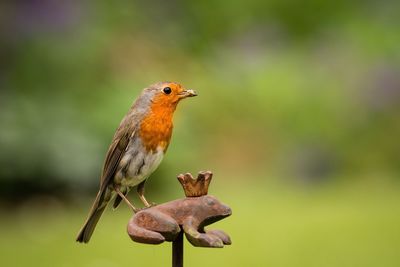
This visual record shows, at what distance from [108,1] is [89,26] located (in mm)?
984

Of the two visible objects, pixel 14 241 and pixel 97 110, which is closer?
pixel 14 241

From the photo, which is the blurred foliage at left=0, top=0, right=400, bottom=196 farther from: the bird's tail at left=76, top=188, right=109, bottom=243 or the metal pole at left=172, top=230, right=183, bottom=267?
the metal pole at left=172, top=230, right=183, bottom=267

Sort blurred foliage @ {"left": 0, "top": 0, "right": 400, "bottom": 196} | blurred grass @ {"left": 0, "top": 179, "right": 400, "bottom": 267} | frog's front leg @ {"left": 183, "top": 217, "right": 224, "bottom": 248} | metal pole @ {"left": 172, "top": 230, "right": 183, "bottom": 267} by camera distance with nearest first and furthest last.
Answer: frog's front leg @ {"left": 183, "top": 217, "right": 224, "bottom": 248} < metal pole @ {"left": 172, "top": 230, "right": 183, "bottom": 267} < blurred grass @ {"left": 0, "top": 179, "right": 400, "bottom": 267} < blurred foliage @ {"left": 0, "top": 0, "right": 400, "bottom": 196}

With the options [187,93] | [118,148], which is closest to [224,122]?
[118,148]

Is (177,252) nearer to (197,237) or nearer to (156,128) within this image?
(197,237)

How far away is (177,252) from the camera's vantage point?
7.41 feet

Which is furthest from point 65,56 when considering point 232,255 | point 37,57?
point 232,255

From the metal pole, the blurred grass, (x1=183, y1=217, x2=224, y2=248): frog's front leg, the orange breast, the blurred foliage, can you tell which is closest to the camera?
(x1=183, y1=217, x2=224, y2=248): frog's front leg

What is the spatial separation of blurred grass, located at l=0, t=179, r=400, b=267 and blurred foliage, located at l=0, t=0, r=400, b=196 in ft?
1.71

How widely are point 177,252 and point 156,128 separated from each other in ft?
2.87

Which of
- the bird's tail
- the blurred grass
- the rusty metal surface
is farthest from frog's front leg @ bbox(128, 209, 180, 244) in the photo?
the blurred grass

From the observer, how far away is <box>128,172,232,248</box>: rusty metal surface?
2.15 metres

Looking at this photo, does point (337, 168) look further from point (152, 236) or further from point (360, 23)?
point (152, 236)

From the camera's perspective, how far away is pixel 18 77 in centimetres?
723
